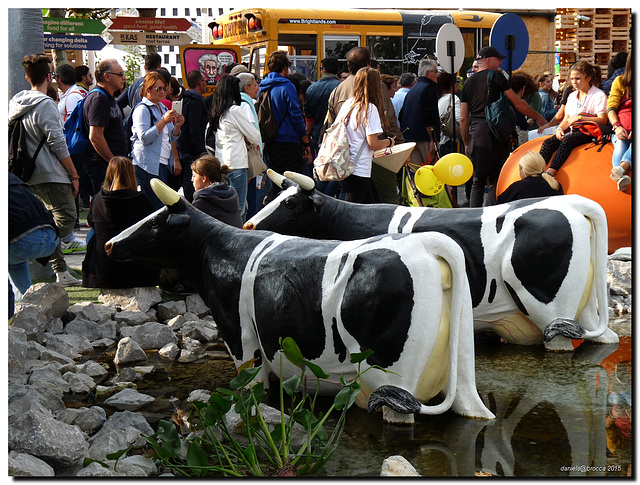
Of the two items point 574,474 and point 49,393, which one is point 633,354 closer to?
point 574,474

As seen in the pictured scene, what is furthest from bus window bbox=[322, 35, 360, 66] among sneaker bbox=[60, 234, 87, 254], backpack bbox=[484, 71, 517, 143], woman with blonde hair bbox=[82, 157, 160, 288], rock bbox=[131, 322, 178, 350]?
rock bbox=[131, 322, 178, 350]

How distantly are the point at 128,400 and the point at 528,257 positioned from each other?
8.69ft

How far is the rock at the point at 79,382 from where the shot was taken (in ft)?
16.1

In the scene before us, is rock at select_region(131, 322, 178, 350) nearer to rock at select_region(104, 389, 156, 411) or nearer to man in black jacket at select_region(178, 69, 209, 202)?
rock at select_region(104, 389, 156, 411)

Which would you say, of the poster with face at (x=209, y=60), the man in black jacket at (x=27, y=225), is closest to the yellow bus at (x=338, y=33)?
the poster with face at (x=209, y=60)

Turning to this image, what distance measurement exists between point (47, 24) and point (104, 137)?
8.23 meters

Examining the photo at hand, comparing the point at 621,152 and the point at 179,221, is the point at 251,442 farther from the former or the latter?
the point at 621,152

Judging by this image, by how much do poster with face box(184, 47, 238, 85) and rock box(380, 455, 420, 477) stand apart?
12.6 meters

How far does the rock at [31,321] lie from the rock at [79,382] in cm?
88

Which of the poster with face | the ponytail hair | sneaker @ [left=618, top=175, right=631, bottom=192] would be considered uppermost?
the poster with face

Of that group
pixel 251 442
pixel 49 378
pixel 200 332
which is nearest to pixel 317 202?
pixel 200 332

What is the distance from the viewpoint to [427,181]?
9211 millimetres

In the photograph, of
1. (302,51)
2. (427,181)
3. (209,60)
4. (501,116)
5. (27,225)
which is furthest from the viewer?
(302,51)

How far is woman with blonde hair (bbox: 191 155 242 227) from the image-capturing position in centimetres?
693
